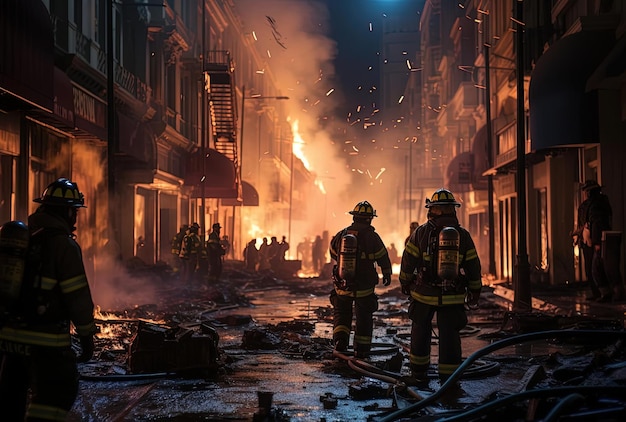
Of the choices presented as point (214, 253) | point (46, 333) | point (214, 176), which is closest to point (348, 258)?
point (46, 333)

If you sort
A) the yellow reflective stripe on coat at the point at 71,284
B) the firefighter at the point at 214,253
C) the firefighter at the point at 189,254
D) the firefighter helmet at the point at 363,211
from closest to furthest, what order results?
1. the yellow reflective stripe on coat at the point at 71,284
2. the firefighter helmet at the point at 363,211
3. the firefighter at the point at 189,254
4. the firefighter at the point at 214,253

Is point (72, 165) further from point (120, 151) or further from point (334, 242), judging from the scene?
point (334, 242)

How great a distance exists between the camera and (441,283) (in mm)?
7988

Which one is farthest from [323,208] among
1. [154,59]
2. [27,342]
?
[27,342]

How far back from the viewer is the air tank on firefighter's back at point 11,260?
5.08m

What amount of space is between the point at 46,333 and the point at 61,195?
3.21ft

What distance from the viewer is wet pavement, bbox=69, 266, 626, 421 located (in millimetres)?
6742

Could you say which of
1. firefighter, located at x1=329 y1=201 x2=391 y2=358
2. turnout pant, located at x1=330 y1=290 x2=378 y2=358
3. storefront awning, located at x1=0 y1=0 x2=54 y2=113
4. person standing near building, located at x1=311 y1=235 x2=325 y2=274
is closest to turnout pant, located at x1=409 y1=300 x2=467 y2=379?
turnout pant, located at x1=330 y1=290 x2=378 y2=358

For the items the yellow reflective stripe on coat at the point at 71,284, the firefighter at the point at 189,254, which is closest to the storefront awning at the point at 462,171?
the firefighter at the point at 189,254

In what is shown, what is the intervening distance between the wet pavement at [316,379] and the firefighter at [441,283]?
13.4 inches

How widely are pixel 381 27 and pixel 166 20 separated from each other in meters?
92.4

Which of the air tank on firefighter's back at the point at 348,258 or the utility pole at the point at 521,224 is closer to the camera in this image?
the air tank on firefighter's back at the point at 348,258

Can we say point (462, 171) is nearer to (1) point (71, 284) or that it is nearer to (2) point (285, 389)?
(2) point (285, 389)

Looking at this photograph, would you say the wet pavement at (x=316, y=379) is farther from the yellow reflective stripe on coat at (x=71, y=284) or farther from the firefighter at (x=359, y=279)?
the yellow reflective stripe on coat at (x=71, y=284)
